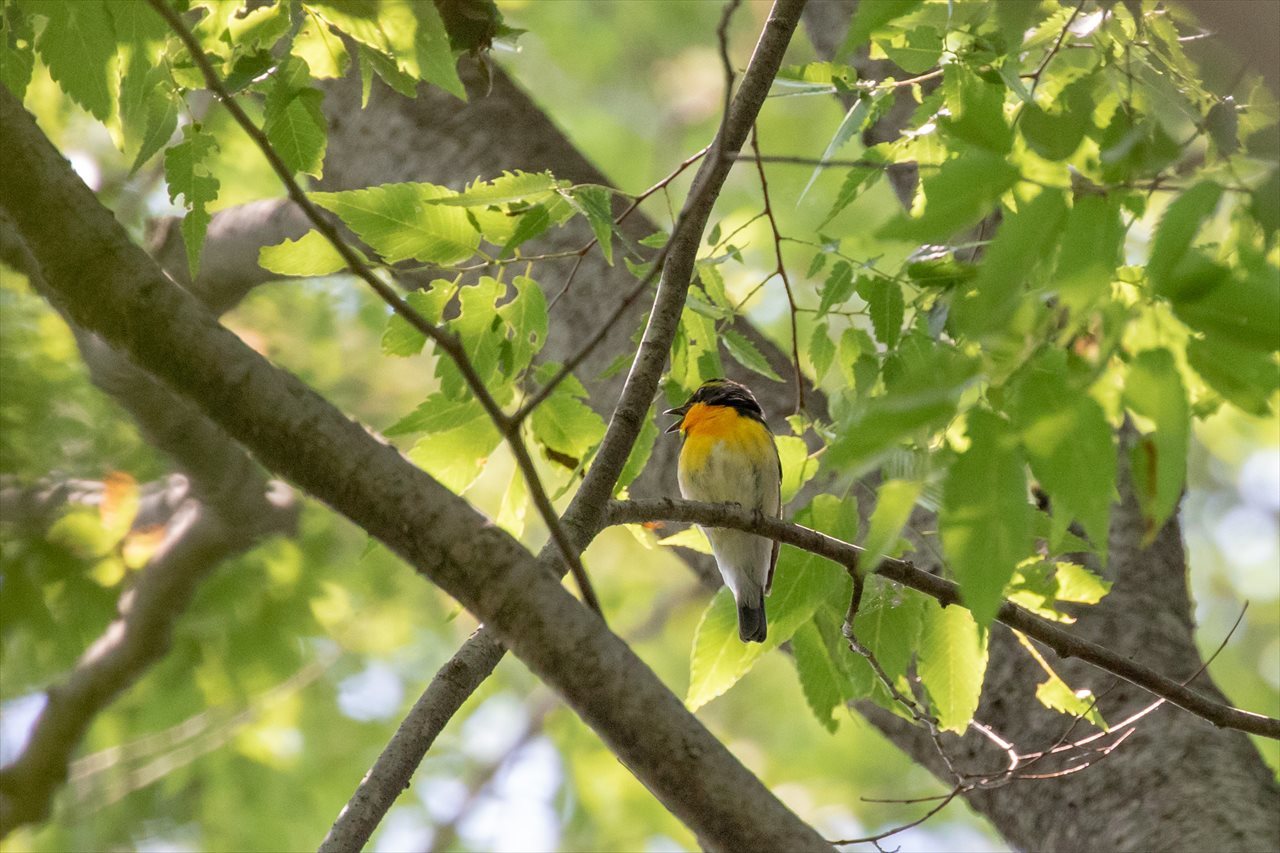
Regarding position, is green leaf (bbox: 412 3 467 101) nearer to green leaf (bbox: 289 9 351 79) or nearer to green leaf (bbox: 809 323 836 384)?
green leaf (bbox: 289 9 351 79)

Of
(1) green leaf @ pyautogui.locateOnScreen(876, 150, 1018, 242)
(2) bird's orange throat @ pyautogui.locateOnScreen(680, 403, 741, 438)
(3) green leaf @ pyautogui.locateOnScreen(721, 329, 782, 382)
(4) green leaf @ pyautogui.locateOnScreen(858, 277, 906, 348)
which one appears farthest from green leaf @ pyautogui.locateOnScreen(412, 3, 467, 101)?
(2) bird's orange throat @ pyautogui.locateOnScreen(680, 403, 741, 438)

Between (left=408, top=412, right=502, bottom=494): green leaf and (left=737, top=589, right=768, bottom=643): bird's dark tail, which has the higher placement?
(left=737, top=589, right=768, bottom=643): bird's dark tail

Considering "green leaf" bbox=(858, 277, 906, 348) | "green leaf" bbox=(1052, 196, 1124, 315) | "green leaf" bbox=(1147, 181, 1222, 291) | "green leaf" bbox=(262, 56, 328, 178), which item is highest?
"green leaf" bbox=(262, 56, 328, 178)

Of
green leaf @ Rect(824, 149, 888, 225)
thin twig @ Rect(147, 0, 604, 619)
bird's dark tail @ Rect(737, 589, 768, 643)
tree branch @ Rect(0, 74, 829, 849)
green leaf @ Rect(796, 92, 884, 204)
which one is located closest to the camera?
tree branch @ Rect(0, 74, 829, 849)

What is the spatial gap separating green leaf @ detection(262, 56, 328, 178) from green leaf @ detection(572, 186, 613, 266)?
67cm

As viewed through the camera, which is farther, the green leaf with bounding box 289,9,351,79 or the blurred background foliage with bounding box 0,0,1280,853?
the blurred background foliage with bounding box 0,0,1280,853

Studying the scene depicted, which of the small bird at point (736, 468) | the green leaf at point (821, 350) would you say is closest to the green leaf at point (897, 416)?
the green leaf at point (821, 350)

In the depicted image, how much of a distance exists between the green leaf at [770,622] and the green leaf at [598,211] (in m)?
0.94

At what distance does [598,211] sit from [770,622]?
113cm

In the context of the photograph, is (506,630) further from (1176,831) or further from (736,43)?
(736,43)

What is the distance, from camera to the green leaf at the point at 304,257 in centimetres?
290

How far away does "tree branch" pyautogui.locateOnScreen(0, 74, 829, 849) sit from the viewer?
1.70 meters

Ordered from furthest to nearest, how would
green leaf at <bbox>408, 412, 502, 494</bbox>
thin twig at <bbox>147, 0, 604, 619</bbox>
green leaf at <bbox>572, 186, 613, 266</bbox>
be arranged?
green leaf at <bbox>408, 412, 502, 494</bbox>, green leaf at <bbox>572, 186, 613, 266</bbox>, thin twig at <bbox>147, 0, 604, 619</bbox>

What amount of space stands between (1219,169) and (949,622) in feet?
4.39
